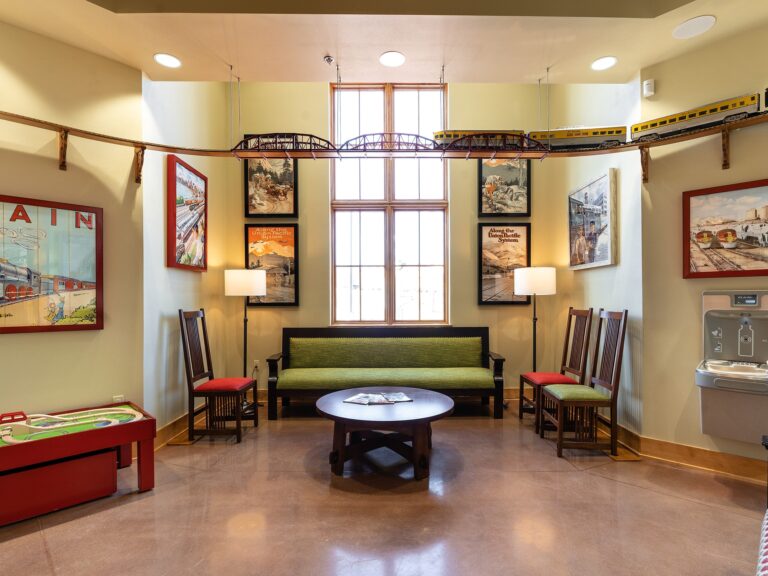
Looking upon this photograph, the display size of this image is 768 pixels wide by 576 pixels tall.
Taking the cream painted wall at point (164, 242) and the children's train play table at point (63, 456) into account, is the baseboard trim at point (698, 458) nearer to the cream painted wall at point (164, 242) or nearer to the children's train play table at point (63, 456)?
the children's train play table at point (63, 456)

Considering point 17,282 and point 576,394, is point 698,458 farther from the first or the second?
point 17,282

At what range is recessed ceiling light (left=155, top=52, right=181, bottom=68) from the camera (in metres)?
3.12

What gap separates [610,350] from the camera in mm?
3631

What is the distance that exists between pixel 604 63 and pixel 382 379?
361cm

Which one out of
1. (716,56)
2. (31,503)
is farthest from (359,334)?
(716,56)

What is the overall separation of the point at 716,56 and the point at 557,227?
2.27m

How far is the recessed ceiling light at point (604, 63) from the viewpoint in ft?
10.5

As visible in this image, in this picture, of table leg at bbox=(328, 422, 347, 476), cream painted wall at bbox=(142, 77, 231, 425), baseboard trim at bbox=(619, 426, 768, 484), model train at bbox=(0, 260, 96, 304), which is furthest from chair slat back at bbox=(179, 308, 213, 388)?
baseboard trim at bbox=(619, 426, 768, 484)

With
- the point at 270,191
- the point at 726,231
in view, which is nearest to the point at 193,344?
the point at 270,191

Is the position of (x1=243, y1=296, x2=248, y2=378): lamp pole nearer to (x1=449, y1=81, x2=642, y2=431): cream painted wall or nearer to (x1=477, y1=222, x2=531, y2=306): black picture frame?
(x1=449, y1=81, x2=642, y2=431): cream painted wall

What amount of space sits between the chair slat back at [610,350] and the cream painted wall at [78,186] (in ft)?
13.5

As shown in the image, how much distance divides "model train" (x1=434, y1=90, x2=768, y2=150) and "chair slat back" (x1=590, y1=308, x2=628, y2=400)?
1.49 metres

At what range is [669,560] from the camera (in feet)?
6.70

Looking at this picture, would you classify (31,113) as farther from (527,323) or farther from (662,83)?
(527,323)
